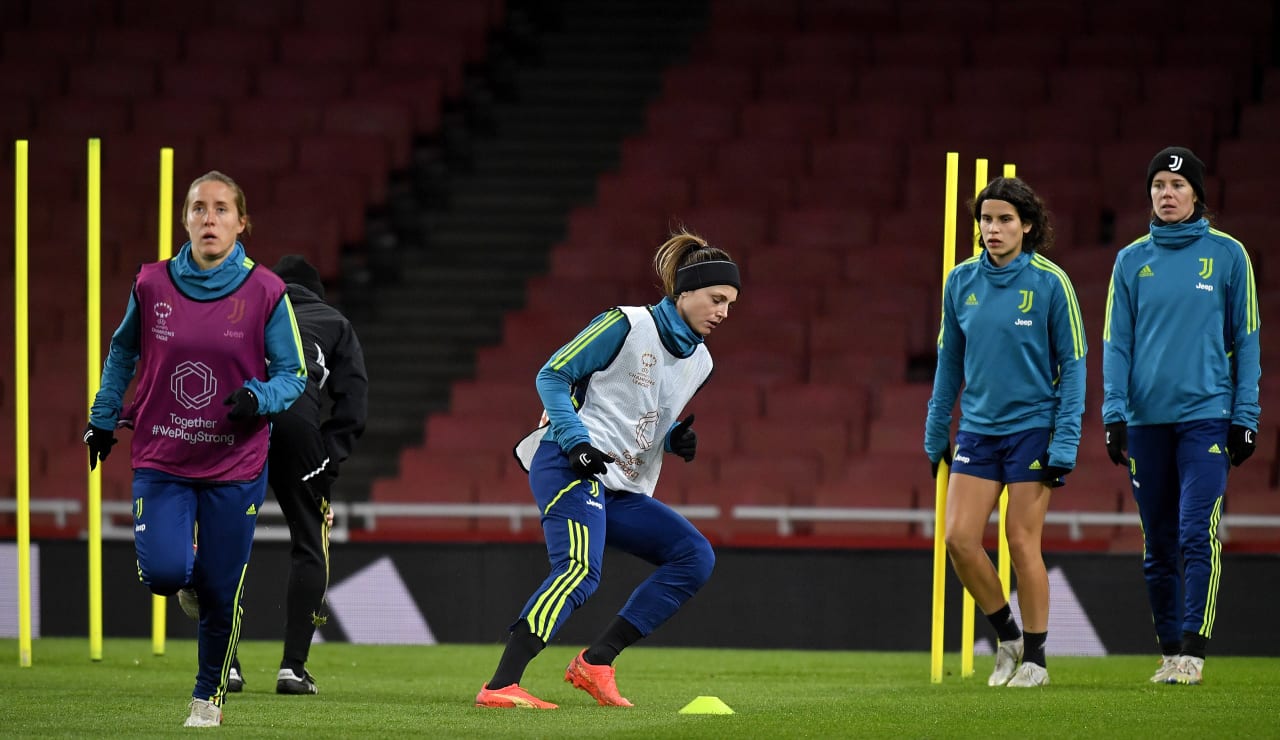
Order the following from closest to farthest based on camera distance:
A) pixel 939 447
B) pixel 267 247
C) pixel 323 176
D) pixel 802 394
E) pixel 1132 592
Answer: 1. pixel 939 447
2. pixel 1132 592
3. pixel 802 394
4. pixel 267 247
5. pixel 323 176

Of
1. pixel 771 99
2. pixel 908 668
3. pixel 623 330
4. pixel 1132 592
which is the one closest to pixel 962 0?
pixel 771 99

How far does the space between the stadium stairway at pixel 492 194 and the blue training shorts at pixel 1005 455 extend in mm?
5802

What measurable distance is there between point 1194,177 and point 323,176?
8957 mm

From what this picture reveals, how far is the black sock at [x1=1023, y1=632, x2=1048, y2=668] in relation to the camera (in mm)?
6359

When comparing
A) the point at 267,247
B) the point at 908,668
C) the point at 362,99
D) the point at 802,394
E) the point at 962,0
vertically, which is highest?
the point at 962,0

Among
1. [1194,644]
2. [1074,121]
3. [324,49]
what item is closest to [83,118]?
[324,49]

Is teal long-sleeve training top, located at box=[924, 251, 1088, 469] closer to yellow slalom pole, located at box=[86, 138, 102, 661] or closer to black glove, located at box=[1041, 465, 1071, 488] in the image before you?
black glove, located at box=[1041, 465, 1071, 488]

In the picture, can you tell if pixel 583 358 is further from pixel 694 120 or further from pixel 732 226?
pixel 694 120

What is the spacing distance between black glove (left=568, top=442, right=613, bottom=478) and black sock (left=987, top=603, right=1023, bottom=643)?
73.2 inches

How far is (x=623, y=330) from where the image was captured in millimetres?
5590

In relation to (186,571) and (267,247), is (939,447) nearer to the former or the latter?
(186,571)

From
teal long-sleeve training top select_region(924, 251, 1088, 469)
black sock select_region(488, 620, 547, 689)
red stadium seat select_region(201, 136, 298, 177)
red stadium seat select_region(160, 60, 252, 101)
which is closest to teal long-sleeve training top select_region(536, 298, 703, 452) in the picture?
→ black sock select_region(488, 620, 547, 689)

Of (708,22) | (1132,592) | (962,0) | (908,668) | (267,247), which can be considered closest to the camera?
(908,668)

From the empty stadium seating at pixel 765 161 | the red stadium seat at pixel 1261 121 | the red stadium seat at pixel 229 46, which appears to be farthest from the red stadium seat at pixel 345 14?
the red stadium seat at pixel 1261 121
